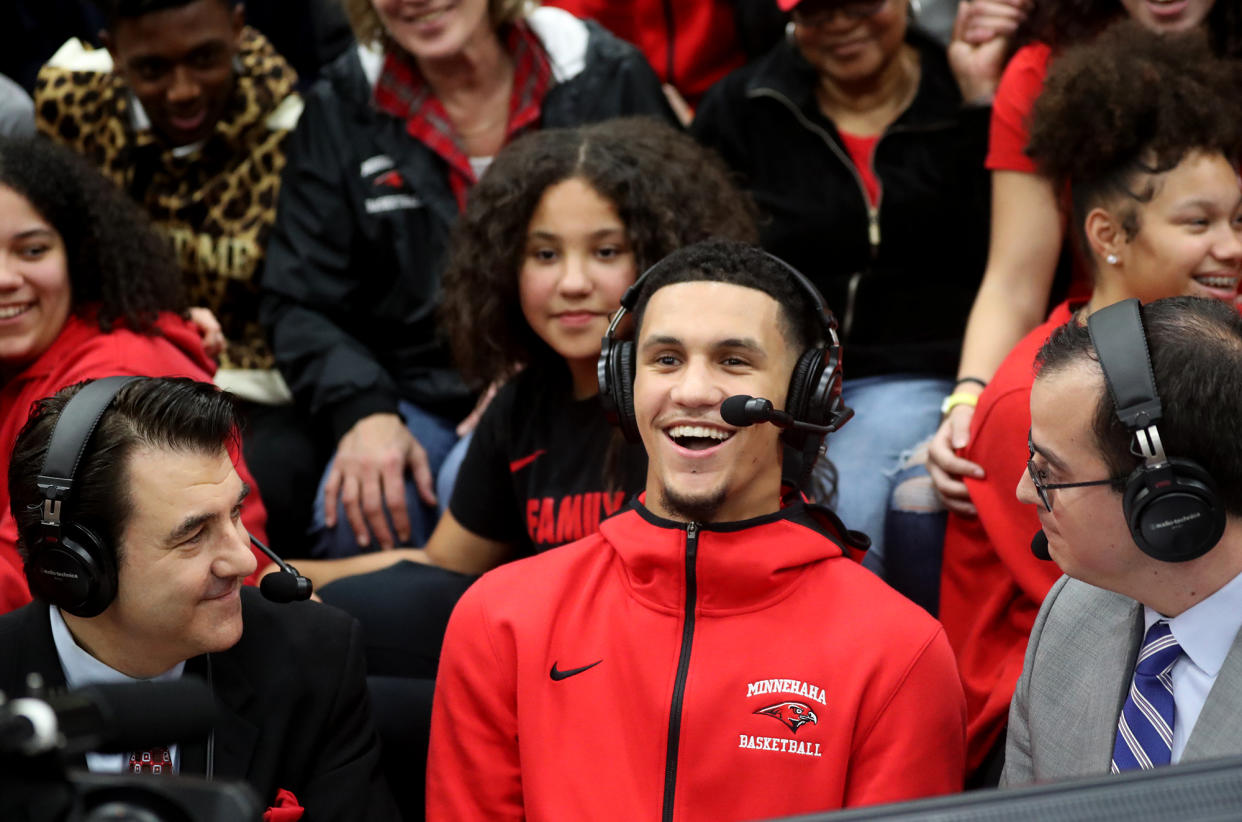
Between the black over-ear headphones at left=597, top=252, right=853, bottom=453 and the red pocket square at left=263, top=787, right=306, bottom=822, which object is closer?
the red pocket square at left=263, top=787, right=306, bottom=822

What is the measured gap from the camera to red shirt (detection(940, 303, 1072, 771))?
2.26 m

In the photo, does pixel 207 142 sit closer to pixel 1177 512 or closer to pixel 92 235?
pixel 92 235

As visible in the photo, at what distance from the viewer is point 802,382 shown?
208cm

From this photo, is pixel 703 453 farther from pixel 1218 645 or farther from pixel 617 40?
pixel 617 40

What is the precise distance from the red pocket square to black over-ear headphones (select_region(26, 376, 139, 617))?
0.35 m

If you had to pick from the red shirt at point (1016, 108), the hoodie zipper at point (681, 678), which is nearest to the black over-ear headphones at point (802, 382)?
the hoodie zipper at point (681, 678)

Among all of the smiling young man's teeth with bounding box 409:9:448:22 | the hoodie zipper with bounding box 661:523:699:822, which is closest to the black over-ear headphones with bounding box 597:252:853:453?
the hoodie zipper with bounding box 661:523:699:822

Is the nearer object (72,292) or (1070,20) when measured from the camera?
(72,292)

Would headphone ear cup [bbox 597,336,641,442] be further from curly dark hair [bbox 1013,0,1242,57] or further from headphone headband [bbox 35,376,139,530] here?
curly dark hair [bbox 1013,0,1242,57]

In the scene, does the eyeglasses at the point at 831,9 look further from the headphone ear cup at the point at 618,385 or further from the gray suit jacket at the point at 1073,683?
the gray suit jacket at the point at 1073,683

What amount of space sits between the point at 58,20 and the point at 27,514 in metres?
2.76

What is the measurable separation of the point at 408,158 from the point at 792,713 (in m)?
1.94

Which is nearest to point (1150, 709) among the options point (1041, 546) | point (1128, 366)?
point (1041, 546)

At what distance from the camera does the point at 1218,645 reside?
166 cm
